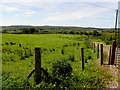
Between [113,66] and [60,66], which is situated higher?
[60,66]

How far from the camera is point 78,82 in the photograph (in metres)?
6.40

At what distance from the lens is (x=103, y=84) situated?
6.55 metres

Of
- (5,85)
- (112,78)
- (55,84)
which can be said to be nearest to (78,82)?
(55,84)

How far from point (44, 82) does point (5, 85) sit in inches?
54.3

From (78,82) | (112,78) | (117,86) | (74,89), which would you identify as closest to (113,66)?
(112,78)

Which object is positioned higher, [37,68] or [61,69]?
[37,68]

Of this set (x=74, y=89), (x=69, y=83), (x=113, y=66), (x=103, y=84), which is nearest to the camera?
(x=74, y=89)

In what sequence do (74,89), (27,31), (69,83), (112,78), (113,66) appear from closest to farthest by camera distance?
(74,89) < (69,83) < (112,78) < (113,66) < (27,31)

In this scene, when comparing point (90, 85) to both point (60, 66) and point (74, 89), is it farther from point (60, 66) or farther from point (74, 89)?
point (60, 66)

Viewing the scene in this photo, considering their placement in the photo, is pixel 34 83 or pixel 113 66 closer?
pixel 34 83

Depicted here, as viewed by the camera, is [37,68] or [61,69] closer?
[37,68]

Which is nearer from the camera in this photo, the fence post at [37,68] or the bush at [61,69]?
the fence post at [37,68]

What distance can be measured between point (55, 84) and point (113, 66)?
17.3 ft

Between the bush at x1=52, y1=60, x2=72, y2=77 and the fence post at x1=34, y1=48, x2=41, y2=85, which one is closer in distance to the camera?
the fence post at x1=34, y1=48, x2=41, y2=85
